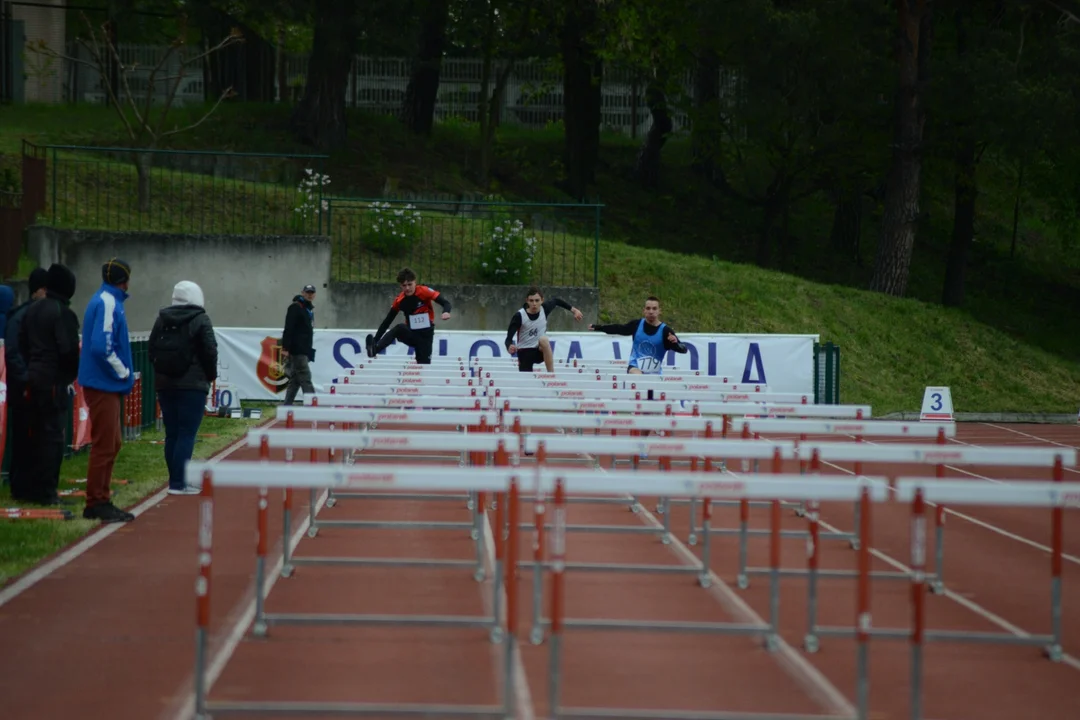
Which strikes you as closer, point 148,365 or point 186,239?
point 148,365

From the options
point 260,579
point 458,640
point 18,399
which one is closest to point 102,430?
point 18,399

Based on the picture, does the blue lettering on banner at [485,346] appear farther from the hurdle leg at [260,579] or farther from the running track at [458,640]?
the hurdle leg at [260,579]

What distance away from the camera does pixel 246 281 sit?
2922 cm

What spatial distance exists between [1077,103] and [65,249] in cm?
2293

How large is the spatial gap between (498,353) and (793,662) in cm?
1875

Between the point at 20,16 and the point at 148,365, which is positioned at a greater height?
the point at 20,16

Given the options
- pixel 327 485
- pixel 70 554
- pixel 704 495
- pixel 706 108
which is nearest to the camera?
pixel 327 485

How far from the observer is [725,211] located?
50531mm

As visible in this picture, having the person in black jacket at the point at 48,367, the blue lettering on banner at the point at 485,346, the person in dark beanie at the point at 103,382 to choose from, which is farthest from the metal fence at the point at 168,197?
the person in dark beanie at the point at 103,382

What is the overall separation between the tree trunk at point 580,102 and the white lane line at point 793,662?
33.0m

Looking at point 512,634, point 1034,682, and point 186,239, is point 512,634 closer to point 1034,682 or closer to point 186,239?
point 1034,682

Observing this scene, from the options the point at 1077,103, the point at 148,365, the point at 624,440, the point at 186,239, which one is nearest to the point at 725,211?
the point at 1077,103

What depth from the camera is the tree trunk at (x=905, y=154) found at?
37.7m

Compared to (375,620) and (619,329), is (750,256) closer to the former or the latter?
(619,329)
